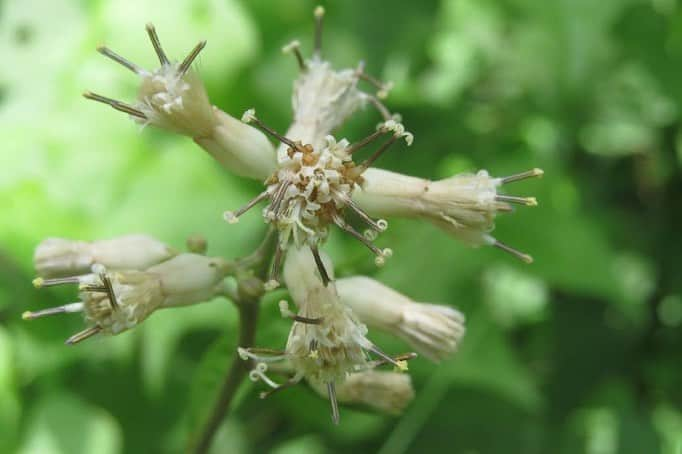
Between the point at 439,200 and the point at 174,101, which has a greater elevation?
the point at 439,200

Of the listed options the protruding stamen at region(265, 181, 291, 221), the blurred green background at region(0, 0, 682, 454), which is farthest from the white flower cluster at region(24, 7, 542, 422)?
the blurred green background at region(0, 0, 682, 454)

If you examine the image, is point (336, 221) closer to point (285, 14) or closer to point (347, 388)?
point (347, 388)

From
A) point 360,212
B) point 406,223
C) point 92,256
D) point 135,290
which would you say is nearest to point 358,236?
point 360,212

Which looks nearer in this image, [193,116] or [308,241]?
[308,241]

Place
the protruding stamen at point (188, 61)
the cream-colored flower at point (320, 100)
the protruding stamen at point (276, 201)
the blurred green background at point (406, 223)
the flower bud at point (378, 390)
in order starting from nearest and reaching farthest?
the protruding stamen at point (276, 201) < the protruding stamen at point (188, 61) < the cream-colored flower at point (320, 100) < the flower bud at point (378, 390) < the blurred green background at point (406, 223)

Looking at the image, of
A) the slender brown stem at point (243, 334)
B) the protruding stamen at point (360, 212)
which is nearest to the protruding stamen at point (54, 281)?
the slender brown stem at point (243, 334)

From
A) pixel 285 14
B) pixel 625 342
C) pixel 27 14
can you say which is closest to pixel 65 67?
pixel 27 14

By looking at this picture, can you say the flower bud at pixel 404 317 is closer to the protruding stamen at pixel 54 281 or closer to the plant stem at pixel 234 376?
the plant stem at pixel 234 376

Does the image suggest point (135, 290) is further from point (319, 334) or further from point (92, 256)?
point (319, 334)
